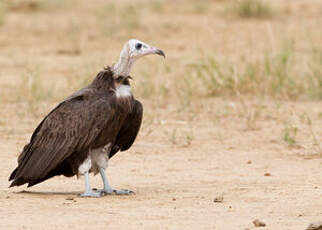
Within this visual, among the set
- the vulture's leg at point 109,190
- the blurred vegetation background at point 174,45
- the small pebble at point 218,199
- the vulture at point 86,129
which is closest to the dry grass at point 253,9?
the blurred vegetation background at point 174,45

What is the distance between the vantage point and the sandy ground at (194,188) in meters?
6.19

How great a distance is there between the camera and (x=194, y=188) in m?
7.70

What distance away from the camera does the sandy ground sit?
6191 millimetres

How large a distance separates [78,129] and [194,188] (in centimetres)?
126

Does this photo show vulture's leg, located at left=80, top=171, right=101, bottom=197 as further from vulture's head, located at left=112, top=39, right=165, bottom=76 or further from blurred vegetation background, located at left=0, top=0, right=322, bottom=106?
blurred vegetation background, located at left=0, top=0, right=322, bottom=106

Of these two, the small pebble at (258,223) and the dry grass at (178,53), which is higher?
the dry grass at (178,53)

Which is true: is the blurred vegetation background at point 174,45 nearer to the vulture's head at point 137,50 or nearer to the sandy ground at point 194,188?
the sandy ground at point 194,188

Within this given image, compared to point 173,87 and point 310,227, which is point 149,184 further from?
point 173,87

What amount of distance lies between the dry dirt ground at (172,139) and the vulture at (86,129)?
0.25 meters

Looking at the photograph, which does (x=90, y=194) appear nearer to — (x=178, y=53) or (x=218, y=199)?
(x=218, y=199)

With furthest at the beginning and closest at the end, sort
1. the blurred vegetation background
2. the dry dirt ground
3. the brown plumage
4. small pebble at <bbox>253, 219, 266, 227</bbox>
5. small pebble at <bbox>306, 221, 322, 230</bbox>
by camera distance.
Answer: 1. the blurred vegetation background
2. the brown plumage
3. the dry dirt ground
4. small pebble at <bbox>253, 219, 266, 227</bbox>
5. small pebble at <bbox>306, 221, 322, 230</bbox>

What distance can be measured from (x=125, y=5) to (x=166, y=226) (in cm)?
1664

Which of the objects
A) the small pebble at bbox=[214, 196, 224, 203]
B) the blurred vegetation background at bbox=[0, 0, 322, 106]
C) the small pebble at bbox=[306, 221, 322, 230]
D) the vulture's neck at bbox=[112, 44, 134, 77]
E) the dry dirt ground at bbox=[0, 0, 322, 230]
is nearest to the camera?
the small pebble at bbox=[306, 221, 322, 230]

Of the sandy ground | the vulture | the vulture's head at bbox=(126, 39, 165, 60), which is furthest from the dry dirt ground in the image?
the vulture's head at bbox=(126, 39, 165, 60)
